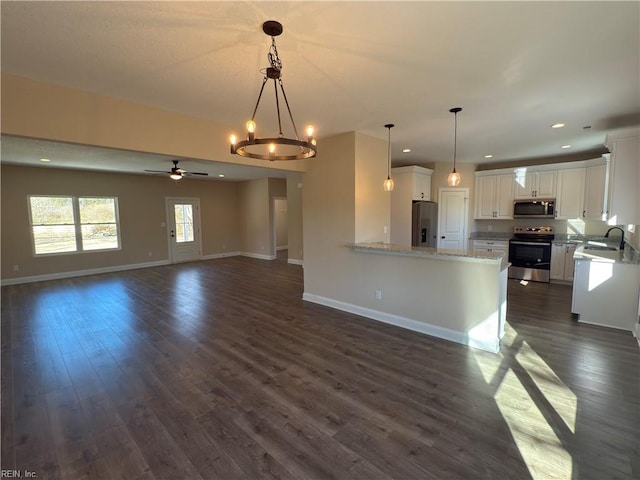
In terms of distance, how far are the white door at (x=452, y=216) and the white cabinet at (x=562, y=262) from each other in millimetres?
1749

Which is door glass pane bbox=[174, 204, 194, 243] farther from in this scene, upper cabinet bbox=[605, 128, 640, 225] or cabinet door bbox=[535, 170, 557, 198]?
upper cabinet bbox=[605, 128, 640, 225]

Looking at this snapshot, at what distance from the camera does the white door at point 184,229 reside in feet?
29.5

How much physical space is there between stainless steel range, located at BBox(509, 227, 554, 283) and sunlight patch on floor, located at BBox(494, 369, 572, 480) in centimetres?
442

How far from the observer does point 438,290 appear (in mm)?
3621

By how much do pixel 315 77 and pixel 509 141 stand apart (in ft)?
13.0

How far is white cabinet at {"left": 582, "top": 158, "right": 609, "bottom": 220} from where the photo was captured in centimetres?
532

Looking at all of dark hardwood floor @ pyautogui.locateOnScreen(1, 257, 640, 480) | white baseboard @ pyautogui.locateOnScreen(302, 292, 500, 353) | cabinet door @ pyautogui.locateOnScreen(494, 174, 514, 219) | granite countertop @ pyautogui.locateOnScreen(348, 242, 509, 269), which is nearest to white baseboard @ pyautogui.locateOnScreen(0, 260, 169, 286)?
dark hardwood floor @ pyautogui.locateOnScreen(1, 257, 640, 480)

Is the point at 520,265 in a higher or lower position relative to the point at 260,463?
higher

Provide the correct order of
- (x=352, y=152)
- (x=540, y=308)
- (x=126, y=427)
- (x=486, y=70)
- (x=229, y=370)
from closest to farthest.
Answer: (x=126, y=427) < (x=486, y=70) < (x=229, y=370) < (x=352, y=152) < (x=540, y=308)

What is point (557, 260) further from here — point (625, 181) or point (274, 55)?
point (274, 55)

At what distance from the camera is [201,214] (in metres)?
9.62

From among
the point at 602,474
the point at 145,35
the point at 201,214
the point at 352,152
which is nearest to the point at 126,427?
the point at 145,35

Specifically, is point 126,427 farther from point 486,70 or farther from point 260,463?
point 486,70

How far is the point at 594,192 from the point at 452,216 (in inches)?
98.6
